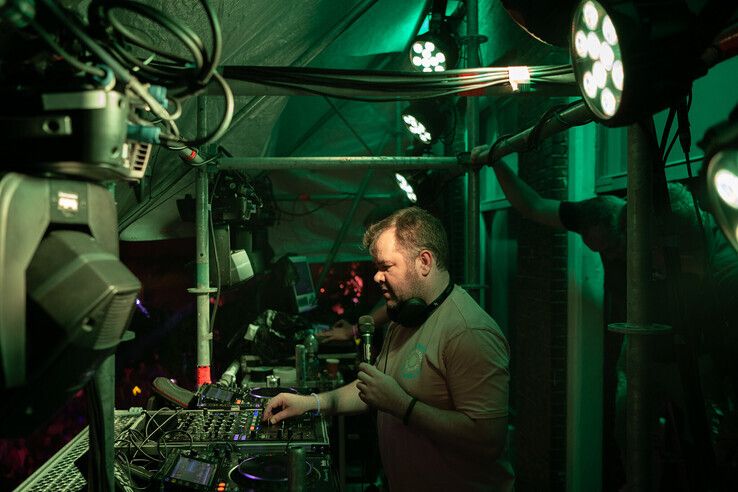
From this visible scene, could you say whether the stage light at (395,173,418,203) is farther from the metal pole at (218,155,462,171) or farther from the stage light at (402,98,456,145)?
the metal pole at (218,155,462,171)

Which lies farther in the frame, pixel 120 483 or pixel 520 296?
pixel 520 296

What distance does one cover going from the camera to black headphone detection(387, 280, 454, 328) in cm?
261

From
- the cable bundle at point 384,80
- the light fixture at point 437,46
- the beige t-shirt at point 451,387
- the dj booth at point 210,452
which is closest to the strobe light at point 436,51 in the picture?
the light fixture at point 437,46

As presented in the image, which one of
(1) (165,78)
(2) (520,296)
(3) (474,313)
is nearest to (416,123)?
(2) (520,296)

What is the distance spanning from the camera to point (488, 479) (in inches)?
93.0

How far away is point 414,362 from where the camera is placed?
2539 mm

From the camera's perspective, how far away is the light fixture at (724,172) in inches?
39.4

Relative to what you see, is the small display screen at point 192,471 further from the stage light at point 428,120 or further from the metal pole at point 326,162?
the stage light at point 428,120

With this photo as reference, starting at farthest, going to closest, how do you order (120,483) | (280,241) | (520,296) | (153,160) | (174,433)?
(280,241) → (520,296) → (153,160) → (174,433) → (120,483)

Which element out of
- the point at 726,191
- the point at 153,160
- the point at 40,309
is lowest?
the point at 40,309

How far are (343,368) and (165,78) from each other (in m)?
4.20

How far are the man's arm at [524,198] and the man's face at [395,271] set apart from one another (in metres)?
1.46

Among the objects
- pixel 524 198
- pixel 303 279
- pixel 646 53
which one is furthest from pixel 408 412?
pixel 303 279

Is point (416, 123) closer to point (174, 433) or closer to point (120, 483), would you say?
point (174, 433)
